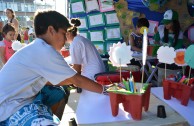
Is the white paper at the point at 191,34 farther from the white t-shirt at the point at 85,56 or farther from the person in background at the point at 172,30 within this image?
the white t-shirt at the point at 85,56

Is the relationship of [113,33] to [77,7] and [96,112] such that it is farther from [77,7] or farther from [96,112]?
[96,112]

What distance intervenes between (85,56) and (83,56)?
2 centimetres

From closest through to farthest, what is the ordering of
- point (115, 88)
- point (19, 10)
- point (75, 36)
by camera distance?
point (115, 88), point (75, 36), point (19, 10)

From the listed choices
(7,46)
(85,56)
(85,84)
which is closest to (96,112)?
(85,84)

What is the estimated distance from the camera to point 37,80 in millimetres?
1252

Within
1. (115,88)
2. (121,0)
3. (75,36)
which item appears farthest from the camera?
(121,0)

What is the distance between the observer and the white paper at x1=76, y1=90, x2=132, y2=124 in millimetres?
1064

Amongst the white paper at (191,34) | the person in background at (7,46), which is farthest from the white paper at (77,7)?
the white paper at (191,34)

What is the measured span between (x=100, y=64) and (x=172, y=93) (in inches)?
47.1

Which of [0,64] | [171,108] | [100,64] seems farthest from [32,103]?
[0,64]

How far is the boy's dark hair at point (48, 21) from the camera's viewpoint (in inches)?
48.1

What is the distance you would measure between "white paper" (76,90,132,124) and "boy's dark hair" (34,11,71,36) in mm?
455

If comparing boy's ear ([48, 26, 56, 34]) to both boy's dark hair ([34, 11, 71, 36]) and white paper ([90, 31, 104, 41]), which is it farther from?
white paper ([90, 31, 104, 41])

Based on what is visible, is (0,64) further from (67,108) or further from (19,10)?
(19,10)
